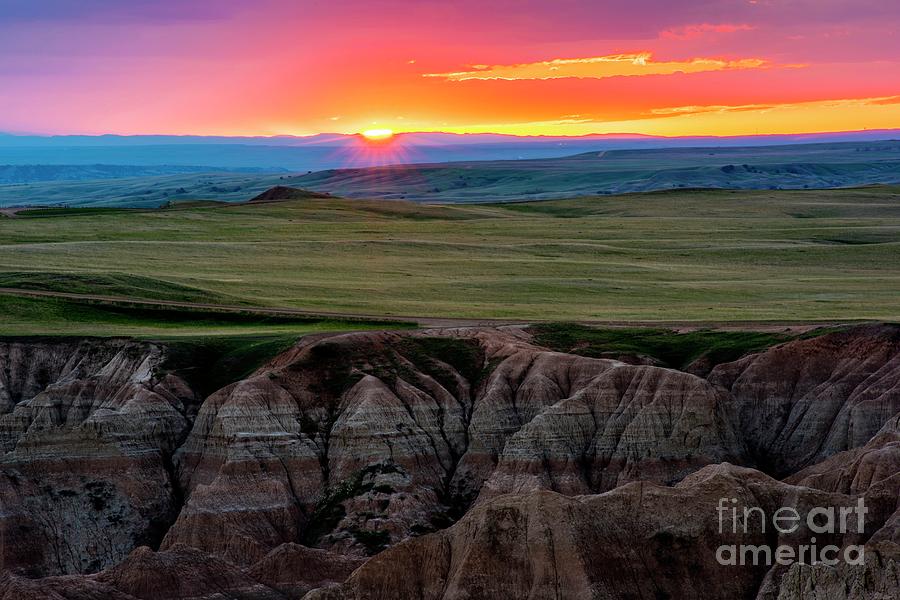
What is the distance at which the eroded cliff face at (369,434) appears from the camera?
92.1m

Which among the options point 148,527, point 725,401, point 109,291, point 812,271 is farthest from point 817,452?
point 812,271

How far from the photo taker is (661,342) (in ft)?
355

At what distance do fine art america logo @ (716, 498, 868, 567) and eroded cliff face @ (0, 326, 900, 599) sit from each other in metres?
12.6

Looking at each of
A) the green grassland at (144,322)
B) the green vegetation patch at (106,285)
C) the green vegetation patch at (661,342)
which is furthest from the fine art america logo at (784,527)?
the green vegetation patch at (106,285)

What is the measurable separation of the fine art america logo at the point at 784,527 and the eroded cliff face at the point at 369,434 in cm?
1260

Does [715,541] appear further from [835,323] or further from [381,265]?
[381,265]

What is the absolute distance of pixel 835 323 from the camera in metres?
110

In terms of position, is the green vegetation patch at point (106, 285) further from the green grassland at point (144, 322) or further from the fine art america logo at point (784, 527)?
the fine art america logo at point (784, 527)

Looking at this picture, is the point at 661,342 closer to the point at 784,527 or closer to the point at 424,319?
the point at 424,319

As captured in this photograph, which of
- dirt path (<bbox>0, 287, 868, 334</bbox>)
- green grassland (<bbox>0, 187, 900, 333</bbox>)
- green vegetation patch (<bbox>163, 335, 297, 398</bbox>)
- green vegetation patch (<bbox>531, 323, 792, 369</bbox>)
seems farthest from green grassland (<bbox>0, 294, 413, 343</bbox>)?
green vegetation patch (<bbox>531, 323, 792, 369</bbox>)

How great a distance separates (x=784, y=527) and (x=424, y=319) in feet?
196

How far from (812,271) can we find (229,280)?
71.8 metres

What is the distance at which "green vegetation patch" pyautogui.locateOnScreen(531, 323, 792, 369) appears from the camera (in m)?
105

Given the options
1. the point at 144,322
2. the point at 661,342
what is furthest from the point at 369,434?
the point at 144,322
